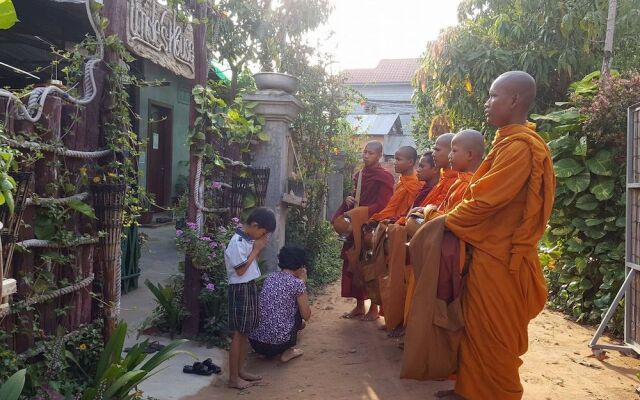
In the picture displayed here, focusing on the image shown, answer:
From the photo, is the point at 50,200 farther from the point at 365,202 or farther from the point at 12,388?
the point at 365,202

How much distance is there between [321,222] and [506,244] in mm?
5668

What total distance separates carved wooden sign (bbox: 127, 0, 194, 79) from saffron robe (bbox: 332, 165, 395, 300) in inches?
95.5

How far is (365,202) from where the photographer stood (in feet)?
19.9

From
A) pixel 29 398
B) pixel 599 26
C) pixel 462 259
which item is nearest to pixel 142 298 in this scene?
pixel 29 398

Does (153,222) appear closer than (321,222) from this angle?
No

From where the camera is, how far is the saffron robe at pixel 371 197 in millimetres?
5961

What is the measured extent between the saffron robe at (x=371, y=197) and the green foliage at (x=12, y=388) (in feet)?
13.1

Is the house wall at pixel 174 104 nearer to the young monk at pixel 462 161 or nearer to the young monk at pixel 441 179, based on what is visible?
the young monk at pixel 441 179

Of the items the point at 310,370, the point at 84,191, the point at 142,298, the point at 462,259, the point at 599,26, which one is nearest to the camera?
the point at 84,191

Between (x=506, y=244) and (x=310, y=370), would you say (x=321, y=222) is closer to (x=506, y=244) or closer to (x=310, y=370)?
(x=310, y=370)

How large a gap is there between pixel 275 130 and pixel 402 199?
5.70 feet

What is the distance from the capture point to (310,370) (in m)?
4.35

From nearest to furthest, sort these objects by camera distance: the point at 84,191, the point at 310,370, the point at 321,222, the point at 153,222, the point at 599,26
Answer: the point at 84,191, the point at 310,370, the point at 599,26, the point at 321,222, the point at 153,222

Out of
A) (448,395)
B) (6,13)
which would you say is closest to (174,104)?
(448,395)
